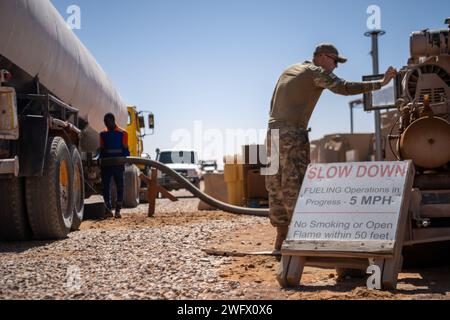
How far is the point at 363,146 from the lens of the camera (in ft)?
89.3

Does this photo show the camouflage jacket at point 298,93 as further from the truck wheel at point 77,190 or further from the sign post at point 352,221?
the truck wheel at point 77,190

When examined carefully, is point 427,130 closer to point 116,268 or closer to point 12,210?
point 116,268

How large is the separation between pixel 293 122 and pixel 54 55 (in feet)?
12.1

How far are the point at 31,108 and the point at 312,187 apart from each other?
414cm

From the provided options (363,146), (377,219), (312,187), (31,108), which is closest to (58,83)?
(31,108)

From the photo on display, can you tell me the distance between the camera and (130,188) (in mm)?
→ 14586

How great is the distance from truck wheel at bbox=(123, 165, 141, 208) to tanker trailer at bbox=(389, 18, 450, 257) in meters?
9.57

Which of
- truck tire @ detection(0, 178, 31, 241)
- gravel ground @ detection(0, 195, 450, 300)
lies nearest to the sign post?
gravel ground @ detection(0, 195, 450, 300)

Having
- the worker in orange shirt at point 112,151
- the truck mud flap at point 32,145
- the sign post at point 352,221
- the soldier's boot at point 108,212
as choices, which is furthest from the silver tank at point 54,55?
the sign post at point 352,221

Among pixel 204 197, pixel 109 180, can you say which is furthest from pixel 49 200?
pixel 204 197

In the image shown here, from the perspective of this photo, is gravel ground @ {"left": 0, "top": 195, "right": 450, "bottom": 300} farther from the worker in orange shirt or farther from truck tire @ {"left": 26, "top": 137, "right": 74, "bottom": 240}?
the worker in orange shirt

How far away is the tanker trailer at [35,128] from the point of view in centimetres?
630
